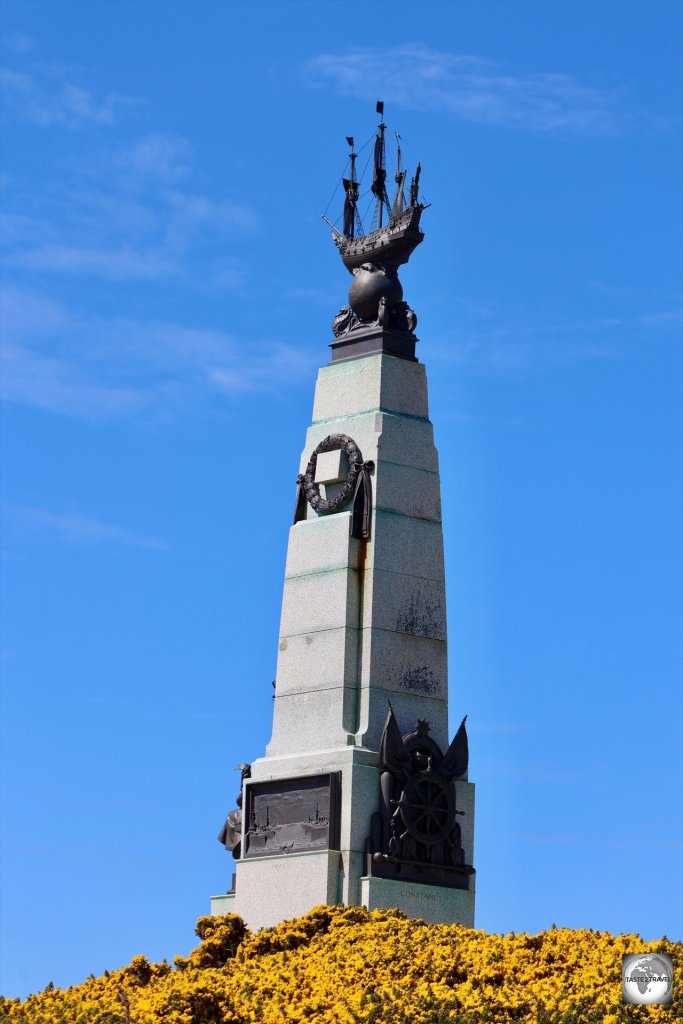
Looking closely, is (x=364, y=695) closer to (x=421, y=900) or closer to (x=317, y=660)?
(x=317, y=660)

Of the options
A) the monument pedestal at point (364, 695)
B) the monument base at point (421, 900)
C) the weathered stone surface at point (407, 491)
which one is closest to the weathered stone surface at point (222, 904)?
the monument pedestal at point (364, 695)

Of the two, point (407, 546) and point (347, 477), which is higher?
point (347, 477)

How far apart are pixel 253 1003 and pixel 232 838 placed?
29.0ft

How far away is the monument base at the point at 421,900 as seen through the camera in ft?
92.9

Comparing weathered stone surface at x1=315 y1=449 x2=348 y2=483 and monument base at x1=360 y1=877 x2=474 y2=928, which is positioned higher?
A: weathered stone surface at x1=315 y1=449 x2=348 y2=483

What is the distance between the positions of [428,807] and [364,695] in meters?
1.79

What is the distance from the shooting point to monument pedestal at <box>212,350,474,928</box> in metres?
28.8

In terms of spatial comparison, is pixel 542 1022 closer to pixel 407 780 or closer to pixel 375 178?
pixel 407 780

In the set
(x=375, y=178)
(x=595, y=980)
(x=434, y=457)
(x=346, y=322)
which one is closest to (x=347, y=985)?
(x=595, y=980)

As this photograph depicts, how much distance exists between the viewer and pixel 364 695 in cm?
2955

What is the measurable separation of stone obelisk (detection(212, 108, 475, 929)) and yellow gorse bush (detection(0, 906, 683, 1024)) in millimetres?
3261

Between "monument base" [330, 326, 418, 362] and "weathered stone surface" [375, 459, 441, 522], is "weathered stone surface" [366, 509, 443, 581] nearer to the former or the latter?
"weathered stone surface" [375, 459, 441, 522]

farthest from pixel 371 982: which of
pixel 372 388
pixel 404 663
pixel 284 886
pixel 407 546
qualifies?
pixel 372 388

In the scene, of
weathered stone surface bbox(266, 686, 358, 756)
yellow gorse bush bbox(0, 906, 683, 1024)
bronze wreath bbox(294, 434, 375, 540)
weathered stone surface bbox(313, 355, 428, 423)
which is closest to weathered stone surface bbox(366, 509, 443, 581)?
bronze wreath bbox(294, 434, 375, 540)
